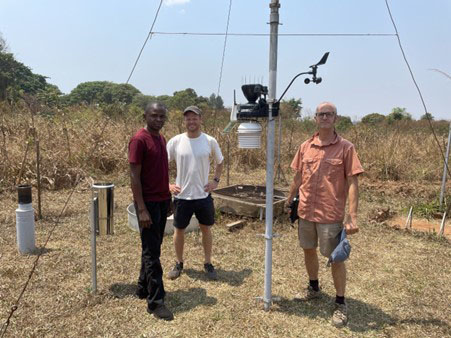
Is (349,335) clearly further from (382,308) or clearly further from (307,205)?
(307,205)

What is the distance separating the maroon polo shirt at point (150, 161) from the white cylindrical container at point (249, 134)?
633 mm

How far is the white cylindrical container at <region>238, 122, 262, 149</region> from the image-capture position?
2.66 meters

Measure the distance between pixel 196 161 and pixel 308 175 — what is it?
3.35 ft

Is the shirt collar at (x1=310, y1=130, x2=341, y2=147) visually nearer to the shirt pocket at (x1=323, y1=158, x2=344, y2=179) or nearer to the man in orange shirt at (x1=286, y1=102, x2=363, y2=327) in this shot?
the man in orange shirt at (x1=286, y1=102, x2=363, y2=327)

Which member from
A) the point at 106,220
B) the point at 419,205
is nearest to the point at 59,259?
the point at 106,220

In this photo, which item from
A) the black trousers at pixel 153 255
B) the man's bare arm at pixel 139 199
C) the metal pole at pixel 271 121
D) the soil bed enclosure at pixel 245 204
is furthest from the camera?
the soil bed enclosure at pixel 245 204

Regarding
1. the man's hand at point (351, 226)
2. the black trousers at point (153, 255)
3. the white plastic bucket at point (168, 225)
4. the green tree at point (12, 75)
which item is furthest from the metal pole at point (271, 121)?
the green tree at point (12, 75)

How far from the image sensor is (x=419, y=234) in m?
4.79

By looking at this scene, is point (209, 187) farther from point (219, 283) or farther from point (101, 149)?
point (101, 149)

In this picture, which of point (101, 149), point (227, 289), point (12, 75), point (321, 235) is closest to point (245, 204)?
point (227, 289)

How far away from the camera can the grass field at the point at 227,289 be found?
2.63 meters

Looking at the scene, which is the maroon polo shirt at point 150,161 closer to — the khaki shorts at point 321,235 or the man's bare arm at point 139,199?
the man's bare arm at point 139,199

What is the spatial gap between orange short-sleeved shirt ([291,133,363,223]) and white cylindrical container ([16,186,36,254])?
2849 mm

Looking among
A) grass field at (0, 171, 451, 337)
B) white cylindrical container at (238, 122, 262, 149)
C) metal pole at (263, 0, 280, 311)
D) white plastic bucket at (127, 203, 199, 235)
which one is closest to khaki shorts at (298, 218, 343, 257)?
metal pole at (263, 0, 280, 311)
